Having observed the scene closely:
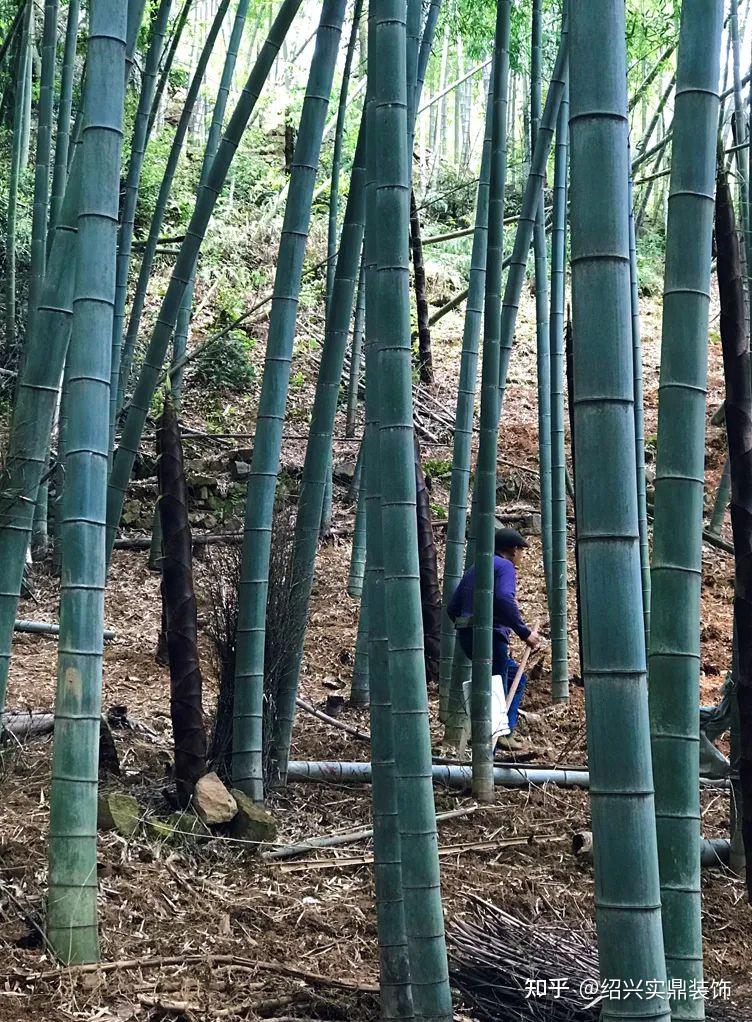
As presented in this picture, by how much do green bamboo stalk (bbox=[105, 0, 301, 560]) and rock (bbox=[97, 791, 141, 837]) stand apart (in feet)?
3.07

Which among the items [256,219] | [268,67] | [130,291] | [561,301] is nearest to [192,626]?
[268,67]

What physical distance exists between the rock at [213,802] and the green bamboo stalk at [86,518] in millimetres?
1006

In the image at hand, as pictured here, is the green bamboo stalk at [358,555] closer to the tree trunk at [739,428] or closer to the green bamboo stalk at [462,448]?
the green bamboo stalk at [462,448]

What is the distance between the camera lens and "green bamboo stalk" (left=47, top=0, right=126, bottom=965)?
7.50ft

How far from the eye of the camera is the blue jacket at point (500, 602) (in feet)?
15.8

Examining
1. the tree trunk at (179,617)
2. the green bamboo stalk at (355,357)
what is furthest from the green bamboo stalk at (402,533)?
the green bamboo stalk at (355,357)

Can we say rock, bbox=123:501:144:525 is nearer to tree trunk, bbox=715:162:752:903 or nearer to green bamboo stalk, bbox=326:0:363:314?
green bamboo stalk, bbox=326:0:363:314

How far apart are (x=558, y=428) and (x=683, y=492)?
3.54 m

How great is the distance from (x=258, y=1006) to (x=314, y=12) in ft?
44.8

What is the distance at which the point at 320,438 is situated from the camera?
3633 millimetres

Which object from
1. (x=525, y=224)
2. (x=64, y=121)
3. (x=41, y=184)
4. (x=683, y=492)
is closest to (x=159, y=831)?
(x=683, y=492)

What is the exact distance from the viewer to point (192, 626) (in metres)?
3.67

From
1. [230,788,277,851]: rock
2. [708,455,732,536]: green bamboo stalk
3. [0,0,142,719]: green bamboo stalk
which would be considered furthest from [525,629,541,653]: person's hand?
[0,0,142,719]: green bamboo stalk

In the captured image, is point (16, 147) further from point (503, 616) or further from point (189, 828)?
point (189, 828)
